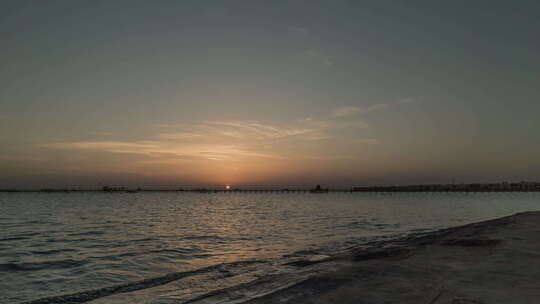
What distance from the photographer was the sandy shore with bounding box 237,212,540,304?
288 inches

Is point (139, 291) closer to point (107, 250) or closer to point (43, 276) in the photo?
point (43, 276)

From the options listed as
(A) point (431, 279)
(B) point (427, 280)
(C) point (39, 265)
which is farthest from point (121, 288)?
(A) point (431, 279)

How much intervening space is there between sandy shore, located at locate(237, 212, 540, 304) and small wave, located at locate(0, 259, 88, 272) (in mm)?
11278

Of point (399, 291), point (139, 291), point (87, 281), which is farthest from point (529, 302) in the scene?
point (87, 281)

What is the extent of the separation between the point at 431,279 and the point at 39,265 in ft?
52.7

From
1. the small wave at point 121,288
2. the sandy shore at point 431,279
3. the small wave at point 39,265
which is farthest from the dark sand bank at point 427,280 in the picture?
the small wave at point 39,265

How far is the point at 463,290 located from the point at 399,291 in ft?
4.41

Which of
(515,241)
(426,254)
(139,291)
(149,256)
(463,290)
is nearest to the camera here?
(463,290)

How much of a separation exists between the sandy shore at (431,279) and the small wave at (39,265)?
444 inches

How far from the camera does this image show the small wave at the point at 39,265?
1472 centimetres

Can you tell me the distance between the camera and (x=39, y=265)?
15578 mm

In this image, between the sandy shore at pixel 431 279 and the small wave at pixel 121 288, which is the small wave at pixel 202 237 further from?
the sandy shore at pixel 431 279

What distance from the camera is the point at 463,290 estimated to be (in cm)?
763

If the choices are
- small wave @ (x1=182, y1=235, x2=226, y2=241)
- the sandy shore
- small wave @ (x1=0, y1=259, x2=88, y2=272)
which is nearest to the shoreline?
the sandy shore
